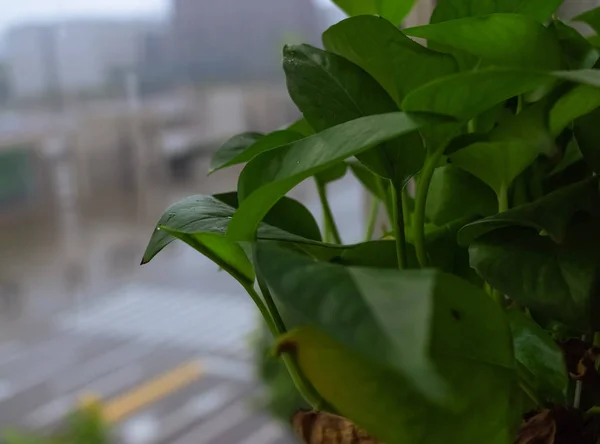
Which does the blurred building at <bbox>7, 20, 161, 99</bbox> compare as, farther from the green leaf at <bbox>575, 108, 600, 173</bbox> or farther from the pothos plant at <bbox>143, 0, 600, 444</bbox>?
the green leaf at <bbox>575, 108, 600, 173</bbox>

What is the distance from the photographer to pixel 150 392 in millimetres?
1135

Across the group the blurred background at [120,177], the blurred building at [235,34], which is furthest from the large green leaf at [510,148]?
the blurred building at [235,34]

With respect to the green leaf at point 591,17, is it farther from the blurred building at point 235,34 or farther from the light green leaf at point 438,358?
the blurred building at point 235,34

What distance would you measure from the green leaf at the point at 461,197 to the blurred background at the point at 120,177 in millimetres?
628

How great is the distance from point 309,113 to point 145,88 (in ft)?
2.84

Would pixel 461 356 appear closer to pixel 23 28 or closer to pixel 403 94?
pixel 403 94

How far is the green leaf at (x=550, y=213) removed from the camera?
0.26m

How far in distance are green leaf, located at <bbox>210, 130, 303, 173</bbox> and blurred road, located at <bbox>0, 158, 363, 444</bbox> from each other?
64 centimetres

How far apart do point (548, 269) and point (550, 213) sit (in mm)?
22

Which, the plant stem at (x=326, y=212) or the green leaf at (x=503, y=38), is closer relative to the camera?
the green leaf at (x=503, y=38)

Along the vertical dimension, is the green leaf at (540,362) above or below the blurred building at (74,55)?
below

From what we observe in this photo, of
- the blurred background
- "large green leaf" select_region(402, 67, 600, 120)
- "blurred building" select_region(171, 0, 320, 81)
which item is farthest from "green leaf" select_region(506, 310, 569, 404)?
"blurred building" select_region(171, 0, 320, 81)

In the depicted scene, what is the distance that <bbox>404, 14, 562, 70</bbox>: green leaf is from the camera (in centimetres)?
26

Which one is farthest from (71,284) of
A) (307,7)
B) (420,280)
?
(420,280)
